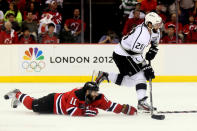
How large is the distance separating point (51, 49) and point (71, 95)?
3666mm

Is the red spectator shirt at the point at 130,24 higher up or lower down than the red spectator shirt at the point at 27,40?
higher up

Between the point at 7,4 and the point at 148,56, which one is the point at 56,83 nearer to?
the point at 7,4

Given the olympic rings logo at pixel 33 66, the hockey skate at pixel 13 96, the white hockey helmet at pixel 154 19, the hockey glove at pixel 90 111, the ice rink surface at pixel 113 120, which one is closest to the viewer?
the ice rink surface at pixel 113 120

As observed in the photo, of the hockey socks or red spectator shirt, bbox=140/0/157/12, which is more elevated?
red spectator shirt, bbox=140/0/157/12

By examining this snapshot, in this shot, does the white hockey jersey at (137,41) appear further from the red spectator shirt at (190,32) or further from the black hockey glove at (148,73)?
the red spectator shirt at (190,32)

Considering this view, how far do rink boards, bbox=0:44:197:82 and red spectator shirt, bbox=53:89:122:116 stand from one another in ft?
11.1

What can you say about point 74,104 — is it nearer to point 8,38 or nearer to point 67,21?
point 8,38

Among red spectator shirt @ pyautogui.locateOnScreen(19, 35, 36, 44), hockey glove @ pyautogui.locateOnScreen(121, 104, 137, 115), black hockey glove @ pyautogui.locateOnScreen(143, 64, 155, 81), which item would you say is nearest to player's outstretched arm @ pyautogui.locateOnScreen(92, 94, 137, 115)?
hockey glove @ pyautogui.locateOnScreen(121, 104, 137, 115)

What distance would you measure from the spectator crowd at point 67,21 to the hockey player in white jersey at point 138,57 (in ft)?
10.2

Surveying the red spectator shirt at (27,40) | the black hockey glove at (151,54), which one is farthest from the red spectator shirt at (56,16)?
the black hockey glove at (151,54)

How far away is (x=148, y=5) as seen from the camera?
9.16 meters

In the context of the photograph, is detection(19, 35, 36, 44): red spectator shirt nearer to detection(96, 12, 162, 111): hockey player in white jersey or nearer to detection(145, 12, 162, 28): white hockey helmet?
detection(96, 12, 162, 111): hockey player in white jersey

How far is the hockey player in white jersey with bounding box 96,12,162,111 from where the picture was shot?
5.32 meters

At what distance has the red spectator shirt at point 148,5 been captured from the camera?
9.13 metres
